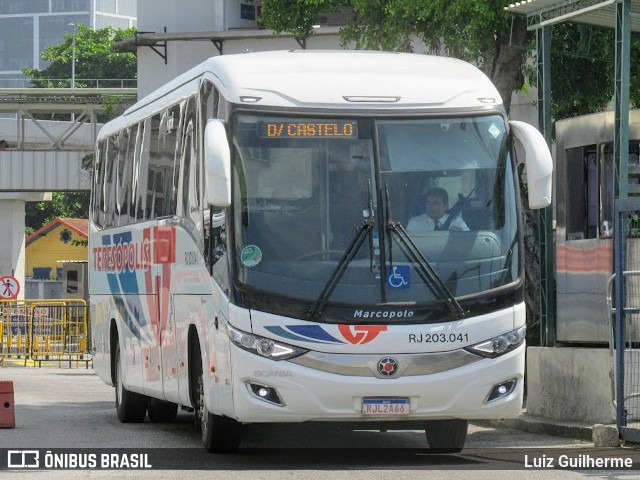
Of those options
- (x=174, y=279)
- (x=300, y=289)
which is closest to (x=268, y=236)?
(x=300, y=289)

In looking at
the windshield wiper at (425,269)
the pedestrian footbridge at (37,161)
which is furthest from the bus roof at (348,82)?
the pedestrian footbridge at (37,161)

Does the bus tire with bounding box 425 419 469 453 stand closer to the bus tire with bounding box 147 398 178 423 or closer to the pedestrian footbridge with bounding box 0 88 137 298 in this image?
the bus tire with bounding box 147 398 178 423

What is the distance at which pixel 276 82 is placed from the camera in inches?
551

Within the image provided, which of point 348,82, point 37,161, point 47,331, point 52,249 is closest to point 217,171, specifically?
point 348,82

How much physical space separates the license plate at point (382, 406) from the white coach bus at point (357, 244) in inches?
0.4

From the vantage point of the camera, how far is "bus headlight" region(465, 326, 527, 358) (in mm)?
13336

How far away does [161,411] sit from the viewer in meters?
19.8

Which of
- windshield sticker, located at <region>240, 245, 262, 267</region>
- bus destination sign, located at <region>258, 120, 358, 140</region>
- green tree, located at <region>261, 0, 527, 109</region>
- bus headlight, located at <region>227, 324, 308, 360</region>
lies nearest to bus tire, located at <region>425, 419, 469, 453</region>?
bus headlight, located at <region>227, 324, 308, 360</region>

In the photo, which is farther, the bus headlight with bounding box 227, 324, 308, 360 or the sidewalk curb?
the sidewalk curb

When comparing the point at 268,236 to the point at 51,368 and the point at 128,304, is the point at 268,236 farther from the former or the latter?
the point at 51,368

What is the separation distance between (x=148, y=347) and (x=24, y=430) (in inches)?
59.7

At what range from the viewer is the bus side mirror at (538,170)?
13.7 m

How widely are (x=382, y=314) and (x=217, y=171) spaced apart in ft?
5.47

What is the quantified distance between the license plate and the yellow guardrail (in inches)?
1052
